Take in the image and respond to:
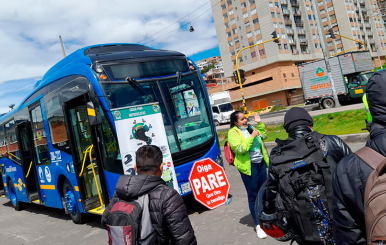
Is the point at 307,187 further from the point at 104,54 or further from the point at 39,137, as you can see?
the point at 39,137

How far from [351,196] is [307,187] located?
2.82 feet

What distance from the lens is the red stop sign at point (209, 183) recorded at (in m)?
6.82

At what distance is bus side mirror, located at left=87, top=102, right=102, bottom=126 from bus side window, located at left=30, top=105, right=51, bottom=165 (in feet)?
10.1

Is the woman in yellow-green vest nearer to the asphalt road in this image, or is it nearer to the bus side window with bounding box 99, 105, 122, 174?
the asphalt road

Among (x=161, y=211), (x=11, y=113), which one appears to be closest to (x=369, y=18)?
(x=11, y=113)

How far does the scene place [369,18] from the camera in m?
80.4

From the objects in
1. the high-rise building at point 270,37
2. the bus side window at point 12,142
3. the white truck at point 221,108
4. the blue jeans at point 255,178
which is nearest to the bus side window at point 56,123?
the bus side window at point 12,142

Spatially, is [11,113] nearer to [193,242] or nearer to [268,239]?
[268,239]

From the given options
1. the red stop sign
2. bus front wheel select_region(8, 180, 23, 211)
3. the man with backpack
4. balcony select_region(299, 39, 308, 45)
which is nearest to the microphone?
the red stop sign

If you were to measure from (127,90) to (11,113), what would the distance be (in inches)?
259

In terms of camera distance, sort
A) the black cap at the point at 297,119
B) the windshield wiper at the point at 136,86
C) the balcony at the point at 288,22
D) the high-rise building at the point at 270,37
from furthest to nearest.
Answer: the balcony at the point at 288,22
the high-rise building at the point at 270,37
the windshield wiper at the point at 136,86
the black cap at the point at 297,119

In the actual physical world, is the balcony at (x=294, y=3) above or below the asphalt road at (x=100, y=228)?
above

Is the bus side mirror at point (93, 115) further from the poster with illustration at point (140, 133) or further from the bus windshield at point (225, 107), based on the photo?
the bus windshield at point (225, 107)

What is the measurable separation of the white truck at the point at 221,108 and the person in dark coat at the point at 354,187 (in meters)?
30.0
